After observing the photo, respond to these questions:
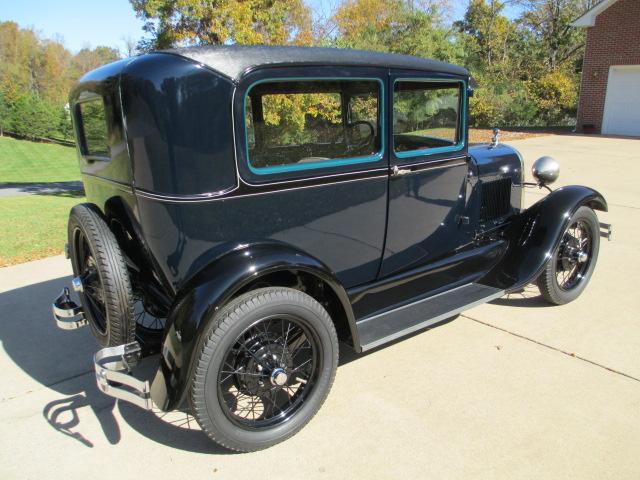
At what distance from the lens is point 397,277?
3.03 metres

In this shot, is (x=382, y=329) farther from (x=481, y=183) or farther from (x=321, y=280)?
(x=481, y=183)

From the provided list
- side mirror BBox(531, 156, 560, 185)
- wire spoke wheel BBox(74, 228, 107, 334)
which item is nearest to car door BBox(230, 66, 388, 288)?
wire spoke wheel BBox(74, 228, 107, 334)

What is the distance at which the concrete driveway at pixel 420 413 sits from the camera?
220 cm

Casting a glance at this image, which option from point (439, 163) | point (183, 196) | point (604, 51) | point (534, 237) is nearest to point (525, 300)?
point (534, 237)

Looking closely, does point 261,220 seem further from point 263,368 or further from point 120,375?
point 120,375

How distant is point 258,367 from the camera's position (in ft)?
7.68

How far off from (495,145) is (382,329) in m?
2.05

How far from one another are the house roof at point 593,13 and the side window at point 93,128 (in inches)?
636

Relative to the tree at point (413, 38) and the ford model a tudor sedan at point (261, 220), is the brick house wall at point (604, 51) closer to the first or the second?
the tree at point (413, 38)

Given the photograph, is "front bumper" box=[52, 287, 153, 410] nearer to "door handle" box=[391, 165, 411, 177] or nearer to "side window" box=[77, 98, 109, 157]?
"side window" box=[77, 98, 109, 157]

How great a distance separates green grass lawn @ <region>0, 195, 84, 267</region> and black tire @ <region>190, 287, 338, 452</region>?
3947 millimetres

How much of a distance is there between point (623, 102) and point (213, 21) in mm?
→ 13088

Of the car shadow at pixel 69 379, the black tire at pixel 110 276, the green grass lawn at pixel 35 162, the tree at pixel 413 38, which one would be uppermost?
the tree at pixel 413 38

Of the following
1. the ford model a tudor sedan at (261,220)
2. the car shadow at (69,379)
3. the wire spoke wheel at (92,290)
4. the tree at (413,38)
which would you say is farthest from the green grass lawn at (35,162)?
the ford model a tudor sedan at (261,220)
